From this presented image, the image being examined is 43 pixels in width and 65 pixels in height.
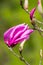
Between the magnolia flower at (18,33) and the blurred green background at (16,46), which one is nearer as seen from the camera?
the magnolia flower at (18,33)

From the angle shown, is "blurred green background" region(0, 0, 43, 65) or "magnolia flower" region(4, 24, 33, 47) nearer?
"magnolia flower" region(4, 24, 33, 47)

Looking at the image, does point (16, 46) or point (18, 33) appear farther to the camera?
point (16, 46)

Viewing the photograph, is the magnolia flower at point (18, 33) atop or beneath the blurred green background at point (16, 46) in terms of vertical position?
atop

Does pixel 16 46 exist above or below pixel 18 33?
Result: below

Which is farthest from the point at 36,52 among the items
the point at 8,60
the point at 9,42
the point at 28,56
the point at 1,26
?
the point at 9,42

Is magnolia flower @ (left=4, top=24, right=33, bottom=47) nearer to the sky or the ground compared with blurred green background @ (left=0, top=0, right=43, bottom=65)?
nearer to the sky
